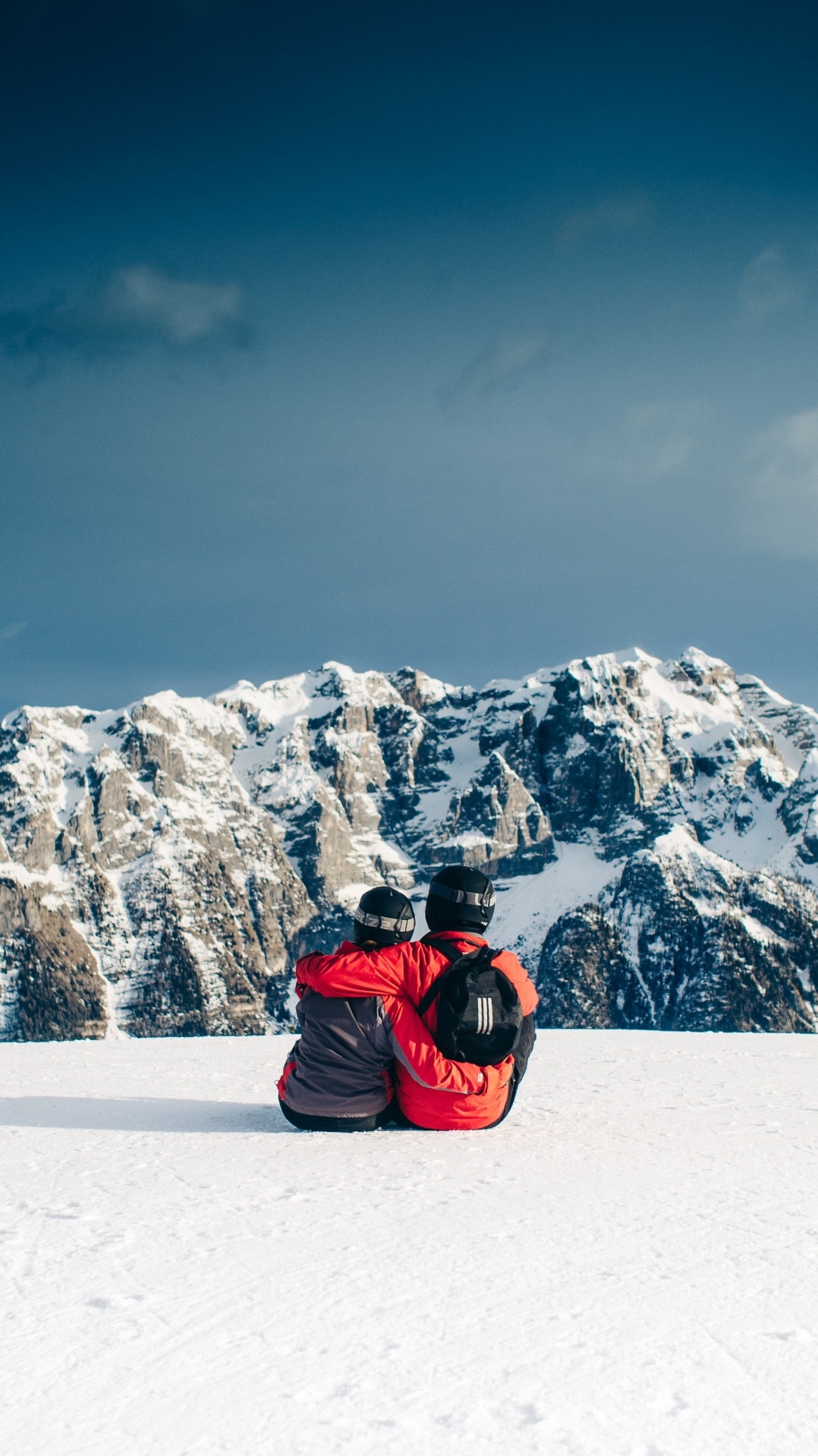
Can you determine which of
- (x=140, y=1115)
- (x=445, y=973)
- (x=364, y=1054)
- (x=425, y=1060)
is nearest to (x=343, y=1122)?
(x=364, y=1054)

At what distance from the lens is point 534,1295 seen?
346 cm

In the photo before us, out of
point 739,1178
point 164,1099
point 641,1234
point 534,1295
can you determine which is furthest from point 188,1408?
point 164,1099

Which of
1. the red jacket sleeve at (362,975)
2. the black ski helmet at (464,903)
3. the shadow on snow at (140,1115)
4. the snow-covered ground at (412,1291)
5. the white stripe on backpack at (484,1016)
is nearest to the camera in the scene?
the snow-covered ground at (412,1291)

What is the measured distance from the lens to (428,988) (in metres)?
6.33

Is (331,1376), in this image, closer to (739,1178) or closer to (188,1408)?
(188,1408)

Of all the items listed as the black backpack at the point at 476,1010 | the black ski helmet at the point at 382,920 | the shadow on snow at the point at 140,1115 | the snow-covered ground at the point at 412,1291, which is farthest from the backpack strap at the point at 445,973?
the shadow on snow at the point at 140,1115

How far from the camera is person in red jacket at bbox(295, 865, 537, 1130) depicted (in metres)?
6.29

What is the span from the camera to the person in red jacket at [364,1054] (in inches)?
247

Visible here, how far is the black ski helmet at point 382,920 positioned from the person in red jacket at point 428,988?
9 cm

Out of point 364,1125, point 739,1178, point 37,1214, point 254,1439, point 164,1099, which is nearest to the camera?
point 254,1439

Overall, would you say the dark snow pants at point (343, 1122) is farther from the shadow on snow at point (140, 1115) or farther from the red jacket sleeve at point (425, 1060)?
the red jacket sleeve at point (425, 1060)

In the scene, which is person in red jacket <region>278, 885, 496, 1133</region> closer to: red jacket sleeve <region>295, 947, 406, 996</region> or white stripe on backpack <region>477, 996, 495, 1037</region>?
red jacket sleeve <region>295, 947, 406, 996</region>

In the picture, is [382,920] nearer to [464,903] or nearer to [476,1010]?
[464,903]

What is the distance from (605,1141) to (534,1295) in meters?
3.02
